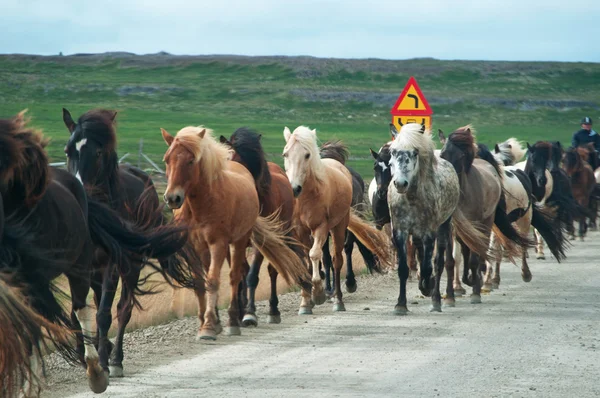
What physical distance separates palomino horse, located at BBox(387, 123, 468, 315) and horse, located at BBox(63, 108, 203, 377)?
157 inches

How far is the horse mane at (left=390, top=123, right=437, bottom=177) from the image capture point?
42.7ft

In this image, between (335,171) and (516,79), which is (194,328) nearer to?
(335,171)

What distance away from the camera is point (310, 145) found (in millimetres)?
13156

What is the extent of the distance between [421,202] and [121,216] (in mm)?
5128

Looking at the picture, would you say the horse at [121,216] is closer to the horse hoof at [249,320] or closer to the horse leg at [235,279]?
the horse leg at [235,279]

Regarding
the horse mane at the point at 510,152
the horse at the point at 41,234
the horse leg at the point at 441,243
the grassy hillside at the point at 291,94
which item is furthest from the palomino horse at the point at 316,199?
the grassy hillside at the point at 291,94

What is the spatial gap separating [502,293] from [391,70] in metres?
101

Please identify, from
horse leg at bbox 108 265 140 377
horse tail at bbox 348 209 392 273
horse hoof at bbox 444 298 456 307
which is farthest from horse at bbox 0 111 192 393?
horse tail at bbox 348 209 392 273

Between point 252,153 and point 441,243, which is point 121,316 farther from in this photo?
point 441,243

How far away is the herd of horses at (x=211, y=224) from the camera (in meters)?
7.00

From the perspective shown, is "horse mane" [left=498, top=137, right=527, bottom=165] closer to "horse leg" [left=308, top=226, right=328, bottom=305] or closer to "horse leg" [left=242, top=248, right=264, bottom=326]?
"horse leg" [left=308, top=226, right=328, bottom=305]

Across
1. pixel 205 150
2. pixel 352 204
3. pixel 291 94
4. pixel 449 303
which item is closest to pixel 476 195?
pixel 449 303

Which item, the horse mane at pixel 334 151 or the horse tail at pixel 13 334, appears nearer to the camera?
the horse tail at pixel 13 334

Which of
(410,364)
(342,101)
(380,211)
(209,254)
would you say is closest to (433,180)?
(380,211)
